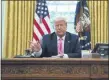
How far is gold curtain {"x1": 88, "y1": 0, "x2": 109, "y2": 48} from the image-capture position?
7.59 metres

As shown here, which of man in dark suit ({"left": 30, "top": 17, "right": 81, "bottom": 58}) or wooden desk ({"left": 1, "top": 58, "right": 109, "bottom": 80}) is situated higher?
man in dark suit ({"left": 30, "top": 17, "right": 81, "bottom": 58})

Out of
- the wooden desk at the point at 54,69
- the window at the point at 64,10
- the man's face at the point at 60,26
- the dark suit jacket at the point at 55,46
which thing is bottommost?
the wooden desk at the point at 54,69

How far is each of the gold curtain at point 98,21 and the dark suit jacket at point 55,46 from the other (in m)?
3.10

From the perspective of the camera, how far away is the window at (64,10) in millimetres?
7839

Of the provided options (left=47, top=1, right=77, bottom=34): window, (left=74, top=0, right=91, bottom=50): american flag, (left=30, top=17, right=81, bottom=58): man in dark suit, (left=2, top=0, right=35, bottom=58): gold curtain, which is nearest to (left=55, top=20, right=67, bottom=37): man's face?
(left=30, top=17, right=81, bottom=58): man in dark suit

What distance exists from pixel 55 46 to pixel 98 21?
343 cm

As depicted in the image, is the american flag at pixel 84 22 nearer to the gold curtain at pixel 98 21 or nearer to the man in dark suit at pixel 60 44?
the gold curtain at pixel 98 21

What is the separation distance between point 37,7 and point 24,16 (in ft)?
1.29

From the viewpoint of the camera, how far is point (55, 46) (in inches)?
173

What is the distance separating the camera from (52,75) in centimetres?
345

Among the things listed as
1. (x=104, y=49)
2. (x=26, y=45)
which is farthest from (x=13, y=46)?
(x=104, y=49)

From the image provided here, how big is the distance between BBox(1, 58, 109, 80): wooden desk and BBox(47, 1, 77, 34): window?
14.2ft

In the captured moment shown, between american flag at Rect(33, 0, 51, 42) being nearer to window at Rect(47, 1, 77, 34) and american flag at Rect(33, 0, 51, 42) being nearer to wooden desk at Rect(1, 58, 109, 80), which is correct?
window at Rect(47, 1, 77, 34)

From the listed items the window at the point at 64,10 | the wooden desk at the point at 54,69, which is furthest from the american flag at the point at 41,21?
the wooden desk at the point at 54,69
